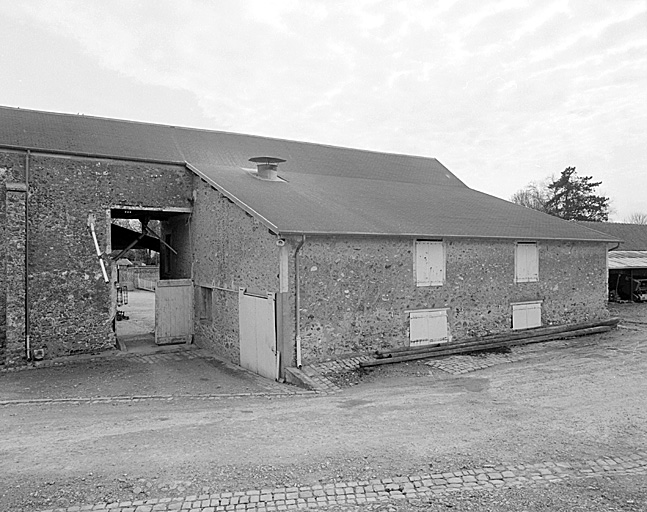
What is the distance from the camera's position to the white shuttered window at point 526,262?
15.3 m

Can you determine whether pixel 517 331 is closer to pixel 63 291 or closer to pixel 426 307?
pixel 426 307

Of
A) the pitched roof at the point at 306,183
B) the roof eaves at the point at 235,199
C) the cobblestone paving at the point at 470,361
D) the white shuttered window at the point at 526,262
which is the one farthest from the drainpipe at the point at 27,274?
the white shuttered window at the point at 526,262

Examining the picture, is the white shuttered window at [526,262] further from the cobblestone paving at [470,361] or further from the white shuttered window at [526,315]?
the cobblestone paving at [470,361]

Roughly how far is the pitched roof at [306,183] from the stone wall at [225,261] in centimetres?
59

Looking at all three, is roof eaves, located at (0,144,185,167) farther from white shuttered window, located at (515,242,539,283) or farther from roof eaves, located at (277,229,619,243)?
white shuttered window, located at (515,242,539,283)

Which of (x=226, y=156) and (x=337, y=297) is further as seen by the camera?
(x=226, y=156)

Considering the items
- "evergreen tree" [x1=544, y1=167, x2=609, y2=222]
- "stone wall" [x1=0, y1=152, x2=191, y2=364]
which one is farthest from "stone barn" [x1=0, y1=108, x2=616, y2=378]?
"evergreen tree" [x1=544, y1=167, x2=609, y2=222]

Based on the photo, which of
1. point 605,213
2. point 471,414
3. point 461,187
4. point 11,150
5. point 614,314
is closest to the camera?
point 471,414

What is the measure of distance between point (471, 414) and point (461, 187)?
632 inches

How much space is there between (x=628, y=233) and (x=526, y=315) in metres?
22.7

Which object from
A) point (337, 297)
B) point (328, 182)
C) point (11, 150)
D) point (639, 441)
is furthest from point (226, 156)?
point (639, 441)

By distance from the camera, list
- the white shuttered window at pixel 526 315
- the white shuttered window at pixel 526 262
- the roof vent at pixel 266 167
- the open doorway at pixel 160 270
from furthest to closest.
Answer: the roof vent at pixel 266 167, the open doorway at pixel 160 270, the white shuttered window at pixel 526 262, the white shuttered window at pixel 526 315

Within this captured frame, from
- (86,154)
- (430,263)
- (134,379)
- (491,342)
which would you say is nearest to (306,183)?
(430,263)

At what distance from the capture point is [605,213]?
147 feet
